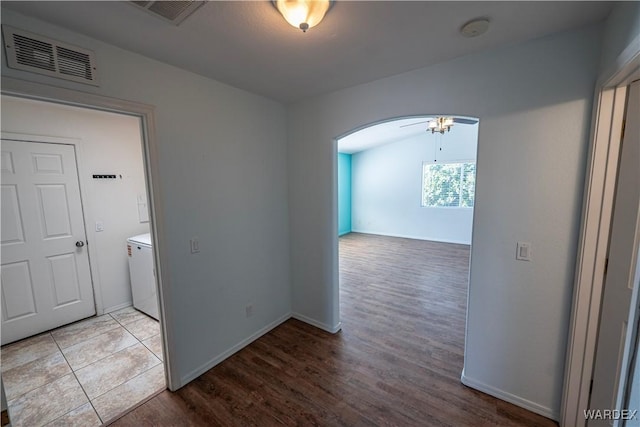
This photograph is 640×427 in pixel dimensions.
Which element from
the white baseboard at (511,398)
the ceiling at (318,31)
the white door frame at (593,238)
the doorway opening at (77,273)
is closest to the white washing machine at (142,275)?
the doorway opening at (77,273)

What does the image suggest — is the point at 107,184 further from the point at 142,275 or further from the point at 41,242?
the point at 142,275

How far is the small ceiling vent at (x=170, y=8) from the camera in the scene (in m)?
1.18

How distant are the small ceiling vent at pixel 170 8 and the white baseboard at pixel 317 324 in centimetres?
284

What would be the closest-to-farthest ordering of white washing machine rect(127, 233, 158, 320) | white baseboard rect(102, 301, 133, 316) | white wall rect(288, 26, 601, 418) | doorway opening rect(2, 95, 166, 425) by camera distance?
1. white wall rect(288, 26, 601, 418)
2. doorway opening rect(2, 95, 166, 425)
3. white washing machine rect(127, 233, 158, 320)
4. white baseboard rect(102, 301, 133, 316)

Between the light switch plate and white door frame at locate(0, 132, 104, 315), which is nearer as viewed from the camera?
the light switch plate

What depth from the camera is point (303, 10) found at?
113 cm

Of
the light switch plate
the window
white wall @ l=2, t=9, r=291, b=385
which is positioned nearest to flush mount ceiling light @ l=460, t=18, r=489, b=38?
the light switch plate

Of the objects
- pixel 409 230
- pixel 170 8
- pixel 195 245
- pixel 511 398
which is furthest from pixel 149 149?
pixel 409 230

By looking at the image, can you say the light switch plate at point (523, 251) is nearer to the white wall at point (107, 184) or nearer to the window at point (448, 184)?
the white wall at point (107, 184)

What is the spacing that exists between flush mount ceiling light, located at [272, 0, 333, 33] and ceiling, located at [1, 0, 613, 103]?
13 cm

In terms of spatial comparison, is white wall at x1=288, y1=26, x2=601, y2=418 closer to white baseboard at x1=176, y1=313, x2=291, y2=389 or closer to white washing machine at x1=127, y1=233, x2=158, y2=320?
white baseboard at x1=176, y1=313, x2=291, y2=389

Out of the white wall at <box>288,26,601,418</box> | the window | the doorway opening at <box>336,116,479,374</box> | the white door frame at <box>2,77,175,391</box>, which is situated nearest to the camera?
the white door frame at <box>2,77,175,391</box>

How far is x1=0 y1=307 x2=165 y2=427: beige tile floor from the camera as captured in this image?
5.86 ft

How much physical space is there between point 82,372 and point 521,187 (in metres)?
3.82
